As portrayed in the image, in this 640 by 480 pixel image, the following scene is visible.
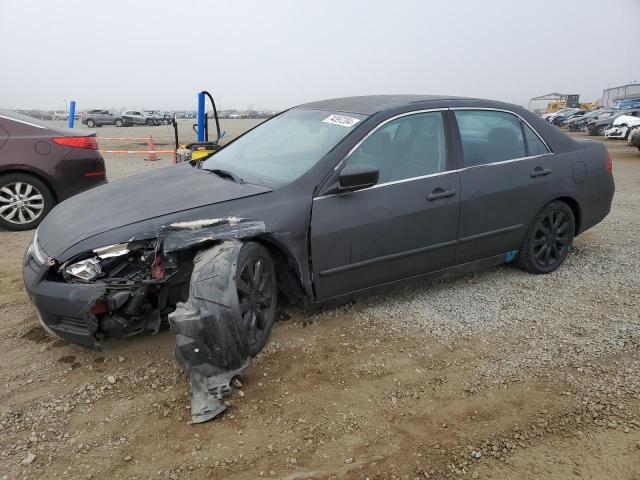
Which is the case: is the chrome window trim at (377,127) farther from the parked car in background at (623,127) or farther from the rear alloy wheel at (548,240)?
the parked car in background at (623,127)

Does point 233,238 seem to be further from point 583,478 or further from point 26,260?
point 583,478

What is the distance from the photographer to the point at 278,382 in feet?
9.29

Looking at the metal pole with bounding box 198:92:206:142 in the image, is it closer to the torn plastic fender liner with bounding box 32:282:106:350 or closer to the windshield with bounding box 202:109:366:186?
the windshield with bounding box 202:109:366:186

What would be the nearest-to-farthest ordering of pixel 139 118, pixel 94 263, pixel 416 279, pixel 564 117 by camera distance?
pixel 94 263 → pixel 416 279 → pixel 564 117 → pixel 139 118

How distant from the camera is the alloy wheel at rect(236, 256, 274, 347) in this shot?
2.91 metres

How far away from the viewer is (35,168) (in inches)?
→ 228

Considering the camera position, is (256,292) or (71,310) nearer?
(71,310)

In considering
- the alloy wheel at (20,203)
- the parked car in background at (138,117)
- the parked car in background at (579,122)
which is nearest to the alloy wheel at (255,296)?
the alloy wheel at (20,203)

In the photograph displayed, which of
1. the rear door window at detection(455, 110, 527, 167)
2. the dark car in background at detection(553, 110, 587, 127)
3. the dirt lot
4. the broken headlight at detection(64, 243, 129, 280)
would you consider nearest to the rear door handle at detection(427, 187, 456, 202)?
the rear door window at detection(455, 110, 527, 167)

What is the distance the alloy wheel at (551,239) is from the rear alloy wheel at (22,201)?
527 centimetres

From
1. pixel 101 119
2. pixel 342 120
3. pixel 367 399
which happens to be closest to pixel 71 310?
pixel 367 399

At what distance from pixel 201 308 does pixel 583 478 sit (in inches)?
74.6

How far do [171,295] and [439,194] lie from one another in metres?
1.96

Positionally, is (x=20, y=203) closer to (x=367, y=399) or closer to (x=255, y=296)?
(x=255, y=296)
